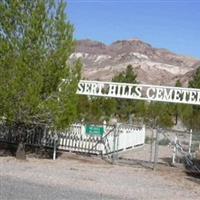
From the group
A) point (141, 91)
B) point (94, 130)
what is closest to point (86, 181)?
point (94, 130)

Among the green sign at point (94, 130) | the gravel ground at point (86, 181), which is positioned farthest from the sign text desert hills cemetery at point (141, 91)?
the gravel ground at point (86, 181)

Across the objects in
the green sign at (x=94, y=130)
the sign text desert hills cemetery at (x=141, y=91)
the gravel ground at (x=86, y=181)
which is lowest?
the gravel ground at (x=86, y=181)

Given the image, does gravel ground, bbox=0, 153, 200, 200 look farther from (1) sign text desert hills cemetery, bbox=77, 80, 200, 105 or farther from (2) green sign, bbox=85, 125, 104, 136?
(1) sign text desert hills cemetery, bbox=77, 80, 200, 105

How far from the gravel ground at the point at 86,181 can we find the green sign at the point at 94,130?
1559mm

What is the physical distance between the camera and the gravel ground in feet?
38.2

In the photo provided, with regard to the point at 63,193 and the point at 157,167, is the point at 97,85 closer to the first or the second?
the point at 157,167

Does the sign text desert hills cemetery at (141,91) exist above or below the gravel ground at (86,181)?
above

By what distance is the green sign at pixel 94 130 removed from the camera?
20141 mm

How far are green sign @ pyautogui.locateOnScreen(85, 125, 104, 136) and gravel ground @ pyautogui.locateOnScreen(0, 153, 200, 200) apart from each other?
156 cm

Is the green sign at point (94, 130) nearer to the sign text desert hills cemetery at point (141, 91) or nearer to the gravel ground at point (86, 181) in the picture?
the sign text desert hills cemetery at point (141, 91)

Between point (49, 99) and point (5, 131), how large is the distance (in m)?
5.19

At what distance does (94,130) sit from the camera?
2017cm

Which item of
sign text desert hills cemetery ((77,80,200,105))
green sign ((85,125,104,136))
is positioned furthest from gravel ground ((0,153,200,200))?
sign text desert hills cemetery ((77,80,200,105))

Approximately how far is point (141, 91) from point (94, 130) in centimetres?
245
